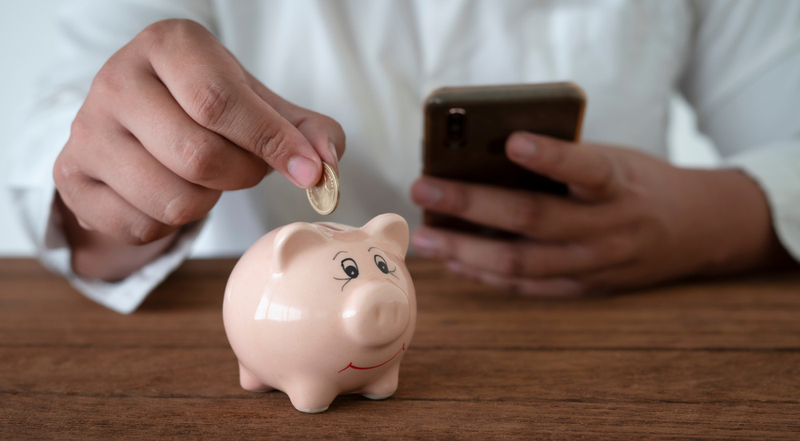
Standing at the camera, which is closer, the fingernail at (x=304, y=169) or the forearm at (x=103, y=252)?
the fingernail at (x=304, y=169)

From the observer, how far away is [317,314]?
0.59 meters

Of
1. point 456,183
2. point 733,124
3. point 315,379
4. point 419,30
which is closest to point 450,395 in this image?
point 315,379

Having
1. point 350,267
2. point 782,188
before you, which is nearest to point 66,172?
point 350,267

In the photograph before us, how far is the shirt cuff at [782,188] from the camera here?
4.03 ft

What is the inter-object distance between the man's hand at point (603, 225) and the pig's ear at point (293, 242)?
423 mm

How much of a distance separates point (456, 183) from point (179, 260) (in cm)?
62

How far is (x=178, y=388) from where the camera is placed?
2.29 feet

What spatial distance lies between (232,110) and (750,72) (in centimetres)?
168

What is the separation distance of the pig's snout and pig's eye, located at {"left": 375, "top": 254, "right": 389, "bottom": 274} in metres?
0.04

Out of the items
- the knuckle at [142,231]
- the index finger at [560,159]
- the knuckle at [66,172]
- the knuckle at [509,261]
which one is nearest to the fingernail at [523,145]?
the index finger at [560,159]

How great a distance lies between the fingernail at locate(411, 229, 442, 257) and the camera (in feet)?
3.71

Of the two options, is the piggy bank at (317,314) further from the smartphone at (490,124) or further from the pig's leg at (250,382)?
the smartphone at (490,124)

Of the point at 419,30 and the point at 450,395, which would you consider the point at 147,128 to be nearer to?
the point at 450,395

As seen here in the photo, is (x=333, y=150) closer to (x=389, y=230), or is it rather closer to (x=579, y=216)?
(x=389, y=230)
